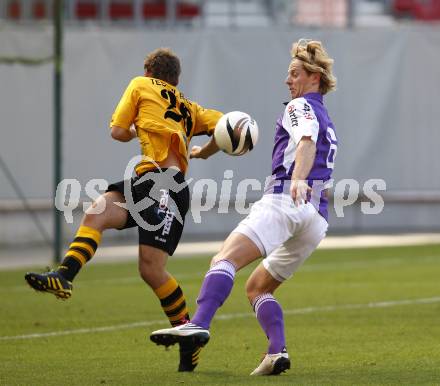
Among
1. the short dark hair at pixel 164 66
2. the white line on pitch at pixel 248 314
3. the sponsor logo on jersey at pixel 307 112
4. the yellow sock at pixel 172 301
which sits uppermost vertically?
the sponsor logo on jersey at pixel 307 112

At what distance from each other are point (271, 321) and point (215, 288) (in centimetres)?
65

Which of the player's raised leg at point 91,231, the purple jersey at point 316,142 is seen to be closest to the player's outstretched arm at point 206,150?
the player's raised leg at point 91,231

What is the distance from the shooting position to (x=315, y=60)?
814 cm

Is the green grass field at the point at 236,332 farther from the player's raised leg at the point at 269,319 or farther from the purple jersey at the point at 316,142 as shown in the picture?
the purple jersey at the point at 316,142

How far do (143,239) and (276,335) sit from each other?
44.2 inches

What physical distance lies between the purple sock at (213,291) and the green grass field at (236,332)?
449mm

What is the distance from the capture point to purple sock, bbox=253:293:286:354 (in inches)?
320

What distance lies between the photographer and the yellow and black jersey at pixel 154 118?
880 centimetres

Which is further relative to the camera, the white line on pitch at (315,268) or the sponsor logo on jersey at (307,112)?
the white line on pitch at (315,268)

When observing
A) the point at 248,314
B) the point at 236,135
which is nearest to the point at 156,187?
A: the point at 236,135

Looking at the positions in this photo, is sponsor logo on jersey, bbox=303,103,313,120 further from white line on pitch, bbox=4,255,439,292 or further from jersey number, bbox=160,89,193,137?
white line on pitch, bbox=4,255,439,292

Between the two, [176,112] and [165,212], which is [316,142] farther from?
[176,112]

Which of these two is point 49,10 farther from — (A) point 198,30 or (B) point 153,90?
(B) point 153,90

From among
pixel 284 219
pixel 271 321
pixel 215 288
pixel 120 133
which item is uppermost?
pixel 120 133
